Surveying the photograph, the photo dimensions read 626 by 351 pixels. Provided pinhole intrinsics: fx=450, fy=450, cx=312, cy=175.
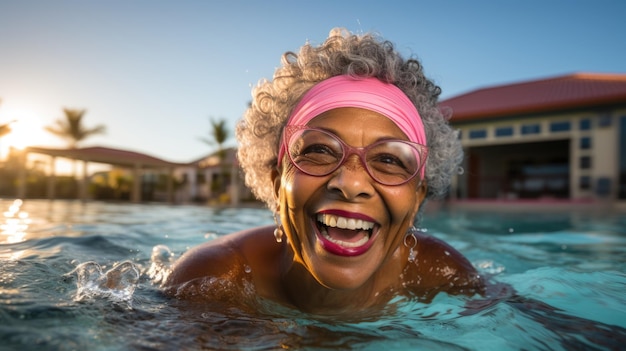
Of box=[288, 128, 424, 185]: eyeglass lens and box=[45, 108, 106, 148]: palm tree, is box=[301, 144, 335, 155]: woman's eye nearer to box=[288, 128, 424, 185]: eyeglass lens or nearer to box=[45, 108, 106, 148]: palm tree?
box=[288, 128, 424, 185]: eyeglass lens

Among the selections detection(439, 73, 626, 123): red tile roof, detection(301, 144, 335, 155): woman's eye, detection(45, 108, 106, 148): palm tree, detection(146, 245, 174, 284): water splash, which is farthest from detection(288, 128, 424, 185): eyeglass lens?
detection(45, 108, 106, 148): palm tree

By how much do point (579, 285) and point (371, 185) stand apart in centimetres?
218

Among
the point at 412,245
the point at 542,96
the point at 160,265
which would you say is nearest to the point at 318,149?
the point at 412,245

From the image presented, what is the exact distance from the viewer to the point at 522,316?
7.30 feet

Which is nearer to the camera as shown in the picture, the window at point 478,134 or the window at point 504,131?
the window at point 504,131

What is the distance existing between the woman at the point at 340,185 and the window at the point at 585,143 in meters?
16.7

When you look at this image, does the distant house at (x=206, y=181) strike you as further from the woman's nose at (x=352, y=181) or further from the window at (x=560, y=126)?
the woman's nose at (x=352, y=181)

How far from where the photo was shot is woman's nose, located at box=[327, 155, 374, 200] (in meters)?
1.86

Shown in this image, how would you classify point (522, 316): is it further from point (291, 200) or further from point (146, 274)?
point (146, 274)

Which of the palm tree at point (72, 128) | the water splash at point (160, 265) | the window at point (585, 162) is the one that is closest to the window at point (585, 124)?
the window at point (585, 162)

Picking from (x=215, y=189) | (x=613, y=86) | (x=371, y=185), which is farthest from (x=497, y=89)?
(x=371, y=185)

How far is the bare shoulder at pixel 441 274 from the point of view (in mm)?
2771

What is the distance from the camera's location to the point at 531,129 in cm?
1833

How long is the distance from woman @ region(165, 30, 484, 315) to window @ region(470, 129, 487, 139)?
17762 mm
